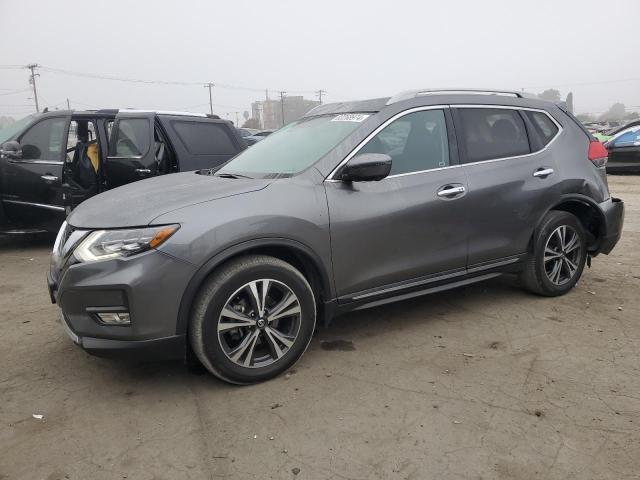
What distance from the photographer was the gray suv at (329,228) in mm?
2762

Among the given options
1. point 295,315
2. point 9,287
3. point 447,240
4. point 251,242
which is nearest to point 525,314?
point 447,240

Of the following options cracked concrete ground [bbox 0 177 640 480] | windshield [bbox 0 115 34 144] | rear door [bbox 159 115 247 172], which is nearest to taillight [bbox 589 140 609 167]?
cracked concrete ground [bbox 0 177 640 480]

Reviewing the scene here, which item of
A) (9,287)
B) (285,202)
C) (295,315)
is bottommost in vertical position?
(9,287)

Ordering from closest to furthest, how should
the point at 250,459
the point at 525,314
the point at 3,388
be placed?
the point at 250,459, the point at 3,388, the point at 525,314

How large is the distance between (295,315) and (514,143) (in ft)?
7.71

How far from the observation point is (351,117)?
12.1 ft

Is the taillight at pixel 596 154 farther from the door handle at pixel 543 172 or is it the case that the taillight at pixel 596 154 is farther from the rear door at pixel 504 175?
the door handle at pixel 543 172

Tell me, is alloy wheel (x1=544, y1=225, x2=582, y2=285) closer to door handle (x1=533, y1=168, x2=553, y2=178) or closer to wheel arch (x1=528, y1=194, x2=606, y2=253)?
wheel arch (x1=528, y1=194, x2=606, y2=253)

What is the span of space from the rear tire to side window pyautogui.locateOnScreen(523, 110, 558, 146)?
2.06 feet

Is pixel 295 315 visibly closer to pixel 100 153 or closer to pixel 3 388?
pixel 3 388

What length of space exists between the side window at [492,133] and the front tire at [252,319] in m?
1.76

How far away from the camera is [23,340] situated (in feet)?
12.3

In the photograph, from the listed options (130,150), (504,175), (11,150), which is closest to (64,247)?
(504,175)

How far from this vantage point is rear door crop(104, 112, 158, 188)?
6238 mm
